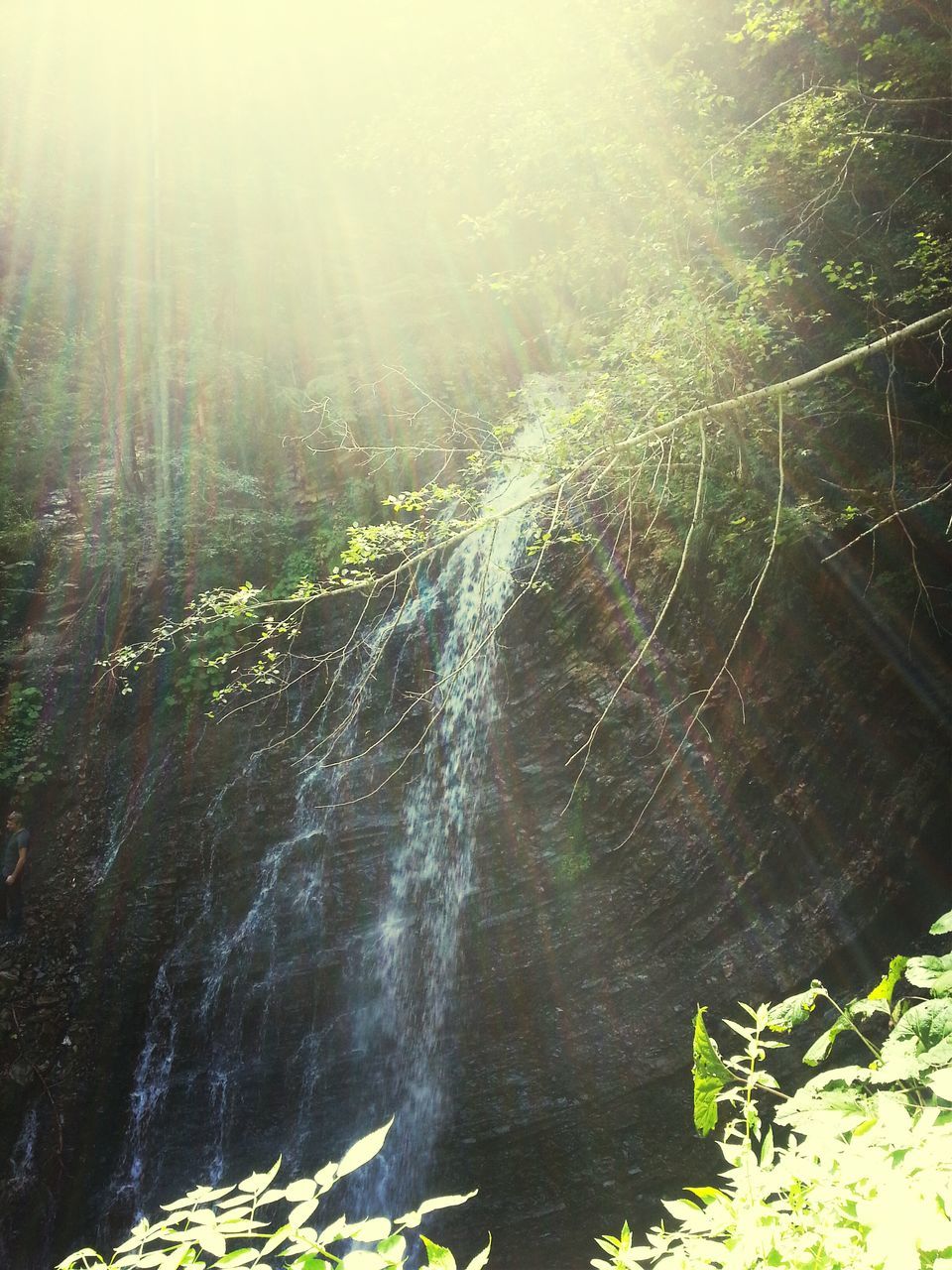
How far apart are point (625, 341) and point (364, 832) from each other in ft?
17.0

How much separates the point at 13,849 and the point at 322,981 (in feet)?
12.8

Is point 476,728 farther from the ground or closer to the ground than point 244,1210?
closer to the ground

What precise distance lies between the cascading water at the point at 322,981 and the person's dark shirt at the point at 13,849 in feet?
6.80

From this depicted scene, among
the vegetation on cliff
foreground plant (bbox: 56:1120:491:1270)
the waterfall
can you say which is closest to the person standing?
the waterfall

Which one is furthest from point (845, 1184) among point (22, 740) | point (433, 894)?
point (22, 740)

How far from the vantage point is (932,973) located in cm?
163

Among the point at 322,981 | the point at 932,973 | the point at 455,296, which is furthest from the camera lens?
the point at 455,296

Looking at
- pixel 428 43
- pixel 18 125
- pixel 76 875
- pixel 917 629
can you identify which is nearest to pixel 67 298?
pixel 18 125

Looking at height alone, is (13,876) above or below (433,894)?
below

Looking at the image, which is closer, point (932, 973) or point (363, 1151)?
point (363, 1151)

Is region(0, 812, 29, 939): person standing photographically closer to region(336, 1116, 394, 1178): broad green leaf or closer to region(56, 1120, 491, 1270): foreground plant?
region(56, 1120, 491, 1270): foreground plant

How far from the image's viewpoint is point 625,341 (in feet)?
16.2

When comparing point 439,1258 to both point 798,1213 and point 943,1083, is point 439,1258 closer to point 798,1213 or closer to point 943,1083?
point 798,1213

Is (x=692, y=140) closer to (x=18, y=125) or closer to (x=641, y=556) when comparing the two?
(x=641, y=556)
